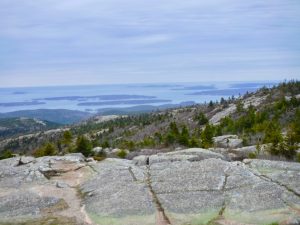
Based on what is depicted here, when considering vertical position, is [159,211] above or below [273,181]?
below

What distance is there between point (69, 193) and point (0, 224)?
404cm

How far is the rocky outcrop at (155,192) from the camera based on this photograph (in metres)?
16.5

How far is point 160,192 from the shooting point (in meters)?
19.0

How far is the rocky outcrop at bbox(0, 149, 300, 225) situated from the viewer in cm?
1645

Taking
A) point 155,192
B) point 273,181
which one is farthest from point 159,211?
point 273,181

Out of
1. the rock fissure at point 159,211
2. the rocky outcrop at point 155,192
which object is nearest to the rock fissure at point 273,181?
the rocky outcrop at point 155,192

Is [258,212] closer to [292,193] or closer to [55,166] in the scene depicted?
[292,193]

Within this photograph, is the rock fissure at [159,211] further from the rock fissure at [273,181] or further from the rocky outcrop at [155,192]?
the rock fissure at [273,181]

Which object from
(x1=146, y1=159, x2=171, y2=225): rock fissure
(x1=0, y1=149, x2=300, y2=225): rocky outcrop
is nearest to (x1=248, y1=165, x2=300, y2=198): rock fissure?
(x1=0, y1=149, x2=300, y2=225): rocky outcrop

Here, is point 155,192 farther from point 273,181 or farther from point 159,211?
point 273,181

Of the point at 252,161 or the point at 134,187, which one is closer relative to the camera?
the point at 134,187

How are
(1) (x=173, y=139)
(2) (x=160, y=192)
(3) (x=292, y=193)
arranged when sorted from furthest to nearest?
(1) (x=173, y=139) < (2) (x=160, y=192) < (3) (x=292, y=193)

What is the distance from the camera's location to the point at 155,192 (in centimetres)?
1902

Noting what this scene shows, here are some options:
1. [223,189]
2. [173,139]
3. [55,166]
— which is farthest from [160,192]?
[173,139]
